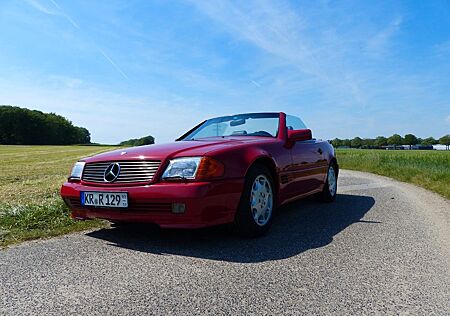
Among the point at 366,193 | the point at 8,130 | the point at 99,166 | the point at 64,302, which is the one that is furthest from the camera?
the point at 8,130

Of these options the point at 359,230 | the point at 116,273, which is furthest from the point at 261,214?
the point at 116,273

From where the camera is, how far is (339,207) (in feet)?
18.0

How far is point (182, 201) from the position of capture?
2961 millimetres

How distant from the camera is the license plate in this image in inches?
124

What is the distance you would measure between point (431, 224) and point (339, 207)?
4.68 ft

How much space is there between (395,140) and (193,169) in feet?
383

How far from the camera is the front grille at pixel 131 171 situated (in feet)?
10.4

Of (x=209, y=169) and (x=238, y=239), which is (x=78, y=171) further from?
(x=238, y=239)

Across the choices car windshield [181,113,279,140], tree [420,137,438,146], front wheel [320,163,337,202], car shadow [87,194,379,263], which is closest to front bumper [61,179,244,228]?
car shadow [87,194,379,263]

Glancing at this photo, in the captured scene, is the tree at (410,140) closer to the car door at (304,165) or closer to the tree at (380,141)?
the tree at (380,141)

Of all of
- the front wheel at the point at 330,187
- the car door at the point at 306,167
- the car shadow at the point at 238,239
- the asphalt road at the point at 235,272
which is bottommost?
the asphalt road at the point at 235,272

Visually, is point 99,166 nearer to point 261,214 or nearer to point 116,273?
point 116,273

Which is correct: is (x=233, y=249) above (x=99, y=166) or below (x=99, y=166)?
below

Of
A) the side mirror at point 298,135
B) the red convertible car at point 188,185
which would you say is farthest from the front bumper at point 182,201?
the side mirror at point 298,135
